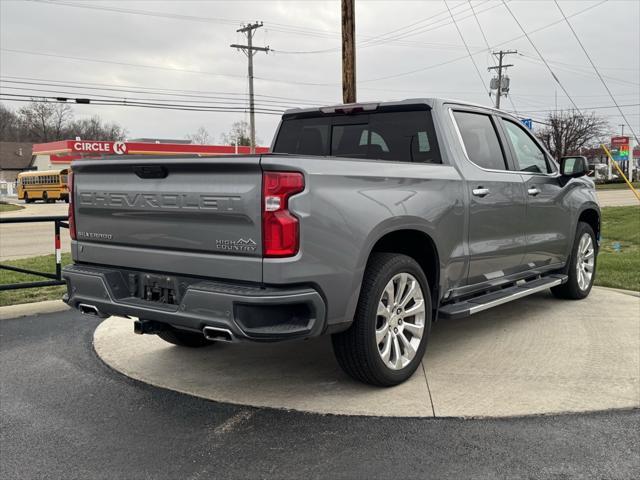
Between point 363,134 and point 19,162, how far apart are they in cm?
8969

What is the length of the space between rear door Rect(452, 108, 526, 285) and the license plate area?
2275 millimetres

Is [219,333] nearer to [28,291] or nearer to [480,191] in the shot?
[480,191]

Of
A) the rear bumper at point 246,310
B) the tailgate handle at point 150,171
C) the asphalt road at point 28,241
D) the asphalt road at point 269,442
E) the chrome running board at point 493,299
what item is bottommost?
the asphalt road at point 28,241

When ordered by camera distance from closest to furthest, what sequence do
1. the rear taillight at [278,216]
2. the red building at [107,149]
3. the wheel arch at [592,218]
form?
the rear taillight at [278,216] → the wheel arch at [592,218] → the red building at [107,149]

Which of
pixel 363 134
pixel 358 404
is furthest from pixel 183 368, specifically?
pixel 363 134

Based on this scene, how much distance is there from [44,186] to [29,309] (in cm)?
4201

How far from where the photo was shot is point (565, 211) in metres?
6.17

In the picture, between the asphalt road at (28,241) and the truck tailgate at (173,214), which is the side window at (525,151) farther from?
the asphalt road at (28,241)

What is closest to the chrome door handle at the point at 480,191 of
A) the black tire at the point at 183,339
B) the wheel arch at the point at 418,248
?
the wheel arch at the point at 418,248

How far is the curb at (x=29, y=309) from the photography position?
650 cm

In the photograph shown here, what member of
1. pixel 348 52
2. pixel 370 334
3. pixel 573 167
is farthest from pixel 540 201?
pixel 348 52

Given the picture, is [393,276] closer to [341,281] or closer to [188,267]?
[341,281]

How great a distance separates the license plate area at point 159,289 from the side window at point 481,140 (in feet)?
8.52

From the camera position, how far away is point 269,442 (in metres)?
3.36
